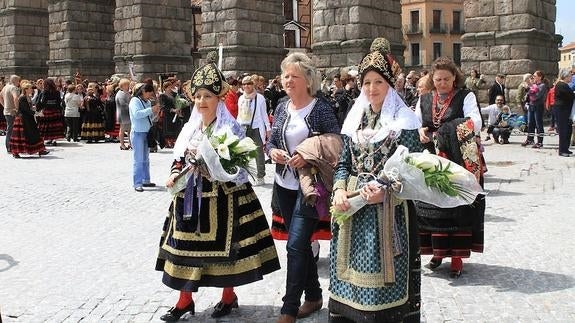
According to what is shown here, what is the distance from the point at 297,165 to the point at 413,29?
67.6 m

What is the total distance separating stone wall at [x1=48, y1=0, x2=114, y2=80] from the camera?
3041 cm

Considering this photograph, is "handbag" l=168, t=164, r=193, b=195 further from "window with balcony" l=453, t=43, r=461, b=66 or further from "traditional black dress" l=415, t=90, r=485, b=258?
"window with balcony" l=453, t=43, r=461, b=66

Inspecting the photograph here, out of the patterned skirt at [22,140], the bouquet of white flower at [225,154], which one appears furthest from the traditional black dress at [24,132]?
the bouquet of white flower at [225,154]

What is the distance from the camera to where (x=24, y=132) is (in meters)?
15.9

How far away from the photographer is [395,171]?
378 cm

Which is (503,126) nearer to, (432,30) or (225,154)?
(225,154)

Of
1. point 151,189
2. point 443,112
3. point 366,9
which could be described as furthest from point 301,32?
point 443,112

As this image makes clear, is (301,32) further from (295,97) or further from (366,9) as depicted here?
(295,97)

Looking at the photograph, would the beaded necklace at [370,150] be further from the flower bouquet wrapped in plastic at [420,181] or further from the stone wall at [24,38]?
the stone wall at [24,38]

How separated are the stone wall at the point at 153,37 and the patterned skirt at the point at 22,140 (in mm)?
9336

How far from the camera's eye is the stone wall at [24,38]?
33.5 m

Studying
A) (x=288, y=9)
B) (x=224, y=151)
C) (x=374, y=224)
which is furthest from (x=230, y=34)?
(x=288, y=9)

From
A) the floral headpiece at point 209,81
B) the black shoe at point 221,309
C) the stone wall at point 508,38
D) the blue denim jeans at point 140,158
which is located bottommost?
the black shoe at point 221,309

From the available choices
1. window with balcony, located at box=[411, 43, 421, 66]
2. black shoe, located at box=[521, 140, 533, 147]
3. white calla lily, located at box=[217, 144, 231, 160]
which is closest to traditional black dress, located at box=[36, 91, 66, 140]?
black shoe, located at box=[521, 140, 533, 147]
